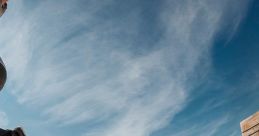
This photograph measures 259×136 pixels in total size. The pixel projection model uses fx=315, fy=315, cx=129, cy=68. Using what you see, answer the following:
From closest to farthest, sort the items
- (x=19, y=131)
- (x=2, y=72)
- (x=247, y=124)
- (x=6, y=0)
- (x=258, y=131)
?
(x=19, y=131), (x=2, y=72), (x=258, y=131), (x=247, y=124), (x=6, y=0)

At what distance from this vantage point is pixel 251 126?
35.8 feet

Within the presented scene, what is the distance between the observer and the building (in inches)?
420

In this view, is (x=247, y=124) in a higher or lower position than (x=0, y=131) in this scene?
higher

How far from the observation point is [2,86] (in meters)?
8.50

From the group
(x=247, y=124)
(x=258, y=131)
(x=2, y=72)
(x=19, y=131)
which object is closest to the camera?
(x=19, y=131)

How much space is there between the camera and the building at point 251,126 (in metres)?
10.7

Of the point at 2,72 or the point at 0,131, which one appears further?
the point at 2,72

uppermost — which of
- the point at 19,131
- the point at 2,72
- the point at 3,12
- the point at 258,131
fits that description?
the point at 3,12

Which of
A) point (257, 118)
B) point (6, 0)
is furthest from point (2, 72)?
point (257, 118)

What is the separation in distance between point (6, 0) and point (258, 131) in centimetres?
1023

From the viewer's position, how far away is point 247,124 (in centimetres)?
1120

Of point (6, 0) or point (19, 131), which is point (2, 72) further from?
point (6, 0)

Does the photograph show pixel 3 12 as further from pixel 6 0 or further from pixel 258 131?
pixel 258 131

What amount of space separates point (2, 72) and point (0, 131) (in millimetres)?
2874
